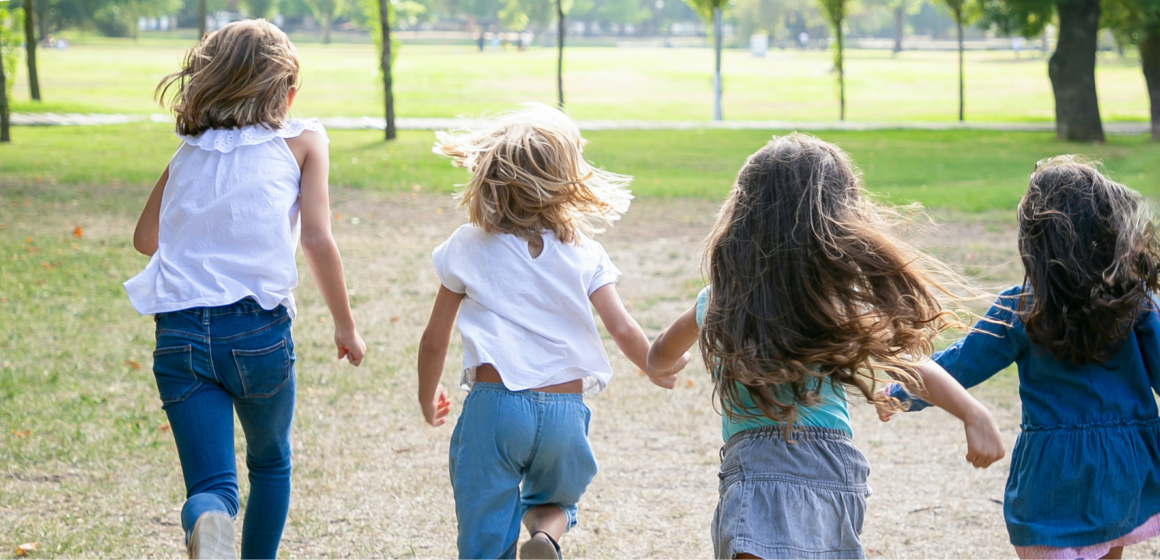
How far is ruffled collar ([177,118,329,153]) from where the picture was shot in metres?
2.53

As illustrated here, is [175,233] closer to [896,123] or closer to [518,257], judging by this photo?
[518,257]

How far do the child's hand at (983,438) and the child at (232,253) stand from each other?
5.50 ft

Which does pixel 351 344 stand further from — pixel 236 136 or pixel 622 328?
pixel 622 328

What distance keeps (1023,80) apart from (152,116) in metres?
39.0

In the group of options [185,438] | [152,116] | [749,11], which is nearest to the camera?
[185,438]

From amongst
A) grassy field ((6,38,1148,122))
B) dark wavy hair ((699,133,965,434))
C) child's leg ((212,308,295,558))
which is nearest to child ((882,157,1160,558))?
dark wavy hair ((699,133,965,434))

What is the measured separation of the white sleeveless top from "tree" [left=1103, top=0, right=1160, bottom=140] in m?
21.4

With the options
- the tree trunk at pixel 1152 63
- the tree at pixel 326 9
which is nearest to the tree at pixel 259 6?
the tree at pixel 326 9

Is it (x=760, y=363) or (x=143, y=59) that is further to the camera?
(x=143, y=59)

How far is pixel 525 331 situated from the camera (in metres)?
2.50

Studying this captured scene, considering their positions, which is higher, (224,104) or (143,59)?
(143,59)

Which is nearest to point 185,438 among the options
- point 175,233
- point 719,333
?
point 175,233

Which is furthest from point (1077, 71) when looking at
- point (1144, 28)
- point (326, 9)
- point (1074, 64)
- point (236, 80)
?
point (326, 9)

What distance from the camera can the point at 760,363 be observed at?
7.12 ft
